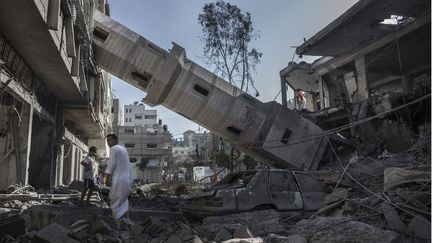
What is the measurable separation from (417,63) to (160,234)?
20.7 metres

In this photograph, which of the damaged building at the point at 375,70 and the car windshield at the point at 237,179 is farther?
the damaged building at the point at 375,70

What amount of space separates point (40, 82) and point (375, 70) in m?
18.3

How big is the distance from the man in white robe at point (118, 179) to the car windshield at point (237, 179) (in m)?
3.16

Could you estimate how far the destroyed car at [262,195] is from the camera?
917cm

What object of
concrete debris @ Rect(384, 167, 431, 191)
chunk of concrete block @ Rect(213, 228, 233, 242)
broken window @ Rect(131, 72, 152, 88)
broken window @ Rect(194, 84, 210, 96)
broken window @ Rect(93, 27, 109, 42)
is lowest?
chunk of concrete block @ Rect(213, 228, 233, 242)

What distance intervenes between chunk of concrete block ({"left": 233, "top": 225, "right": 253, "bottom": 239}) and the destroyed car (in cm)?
221

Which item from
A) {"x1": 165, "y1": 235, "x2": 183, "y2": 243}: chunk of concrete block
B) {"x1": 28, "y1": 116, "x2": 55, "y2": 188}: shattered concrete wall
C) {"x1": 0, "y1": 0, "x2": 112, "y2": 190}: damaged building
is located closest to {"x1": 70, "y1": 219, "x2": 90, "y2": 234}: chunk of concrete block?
{"x1": 165, "y1": 235, "x2": 183, "y2": 243}: chunk of concrete block

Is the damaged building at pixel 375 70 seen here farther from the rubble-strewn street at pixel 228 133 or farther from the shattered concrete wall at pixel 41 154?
the shattered concrete wall at pixel 41 154

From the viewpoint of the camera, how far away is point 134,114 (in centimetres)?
9800

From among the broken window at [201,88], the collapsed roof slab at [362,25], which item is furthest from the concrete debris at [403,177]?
the broken window at [201,88]

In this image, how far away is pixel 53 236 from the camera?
5.49m

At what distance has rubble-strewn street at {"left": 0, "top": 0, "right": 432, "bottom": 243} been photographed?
6.91 m

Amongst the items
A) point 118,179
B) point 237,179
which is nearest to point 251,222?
point 237,179

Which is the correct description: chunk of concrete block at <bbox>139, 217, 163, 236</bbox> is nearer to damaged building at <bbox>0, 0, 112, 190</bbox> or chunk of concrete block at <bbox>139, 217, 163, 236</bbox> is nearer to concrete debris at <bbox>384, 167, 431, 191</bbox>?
concrete debris at <bbox>384, 167, 431, 191</bbox>
